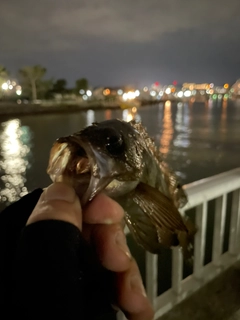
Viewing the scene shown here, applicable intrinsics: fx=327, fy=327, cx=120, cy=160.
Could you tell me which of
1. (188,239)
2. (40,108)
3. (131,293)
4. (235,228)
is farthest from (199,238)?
(40,108)

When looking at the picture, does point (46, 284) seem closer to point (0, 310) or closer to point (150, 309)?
point (0, 310)

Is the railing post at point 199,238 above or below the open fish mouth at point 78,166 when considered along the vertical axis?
below

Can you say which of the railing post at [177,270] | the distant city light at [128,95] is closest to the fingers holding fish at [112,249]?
the railing post at [177,270]

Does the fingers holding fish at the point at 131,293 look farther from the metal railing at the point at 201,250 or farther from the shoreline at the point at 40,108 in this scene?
the shoreline at the point at 40,108

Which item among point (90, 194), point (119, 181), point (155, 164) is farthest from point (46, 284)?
point (155, 164)

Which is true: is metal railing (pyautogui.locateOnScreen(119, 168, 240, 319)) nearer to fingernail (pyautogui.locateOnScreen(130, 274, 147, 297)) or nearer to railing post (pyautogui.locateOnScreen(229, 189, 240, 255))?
railing post (pyautogui.locateOnScreen(229, 189, 240, 255))
